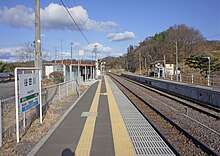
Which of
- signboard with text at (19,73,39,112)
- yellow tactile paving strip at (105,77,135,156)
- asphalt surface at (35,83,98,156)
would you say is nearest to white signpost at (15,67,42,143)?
signboard with text at (19,73,39,112)

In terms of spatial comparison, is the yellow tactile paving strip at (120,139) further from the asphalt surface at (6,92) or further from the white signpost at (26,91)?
the asphalt surface at (6,92)

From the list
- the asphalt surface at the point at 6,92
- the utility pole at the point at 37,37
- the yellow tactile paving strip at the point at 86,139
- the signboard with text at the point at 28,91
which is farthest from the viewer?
the asphalt surface at the point at 6,92

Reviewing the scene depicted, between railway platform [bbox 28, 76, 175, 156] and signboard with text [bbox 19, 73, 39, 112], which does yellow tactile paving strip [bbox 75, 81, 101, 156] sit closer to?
railway platform [bbox 28, 76, 175, 156]

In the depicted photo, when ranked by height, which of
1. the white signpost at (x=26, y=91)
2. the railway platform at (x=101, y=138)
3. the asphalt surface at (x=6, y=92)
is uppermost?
the white signpost at (x=26, y=91)

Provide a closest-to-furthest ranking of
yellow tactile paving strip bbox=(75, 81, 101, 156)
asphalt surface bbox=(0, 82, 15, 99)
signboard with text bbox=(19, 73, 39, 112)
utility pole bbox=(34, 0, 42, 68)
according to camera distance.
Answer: yellow tactile paving strip bbox=(75, 81, 101, 156) < signboard with text bbox=(19, 73, 39, 112) < utility pole bbox=(34, 0, 42, 68) < asphalt surface bbox=(0, 82, 15, 99)

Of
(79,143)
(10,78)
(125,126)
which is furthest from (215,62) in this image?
(10,78)

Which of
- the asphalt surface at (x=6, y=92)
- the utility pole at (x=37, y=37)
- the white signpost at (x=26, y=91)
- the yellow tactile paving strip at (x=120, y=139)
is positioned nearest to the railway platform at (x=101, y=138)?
the yellow tactile paving strip at (x=120, y=139)

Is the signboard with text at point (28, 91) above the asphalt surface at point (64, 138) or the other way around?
above

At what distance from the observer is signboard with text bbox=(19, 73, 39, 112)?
22.4ft

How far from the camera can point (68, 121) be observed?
948 cm

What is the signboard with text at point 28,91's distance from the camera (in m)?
6.82

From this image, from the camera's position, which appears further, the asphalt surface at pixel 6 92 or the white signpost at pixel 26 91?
the asphalt surface at pixel 6 92

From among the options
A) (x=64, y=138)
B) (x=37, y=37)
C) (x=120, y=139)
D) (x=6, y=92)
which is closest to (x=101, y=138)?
(x=120, y=139)

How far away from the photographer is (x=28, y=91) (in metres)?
7.43
